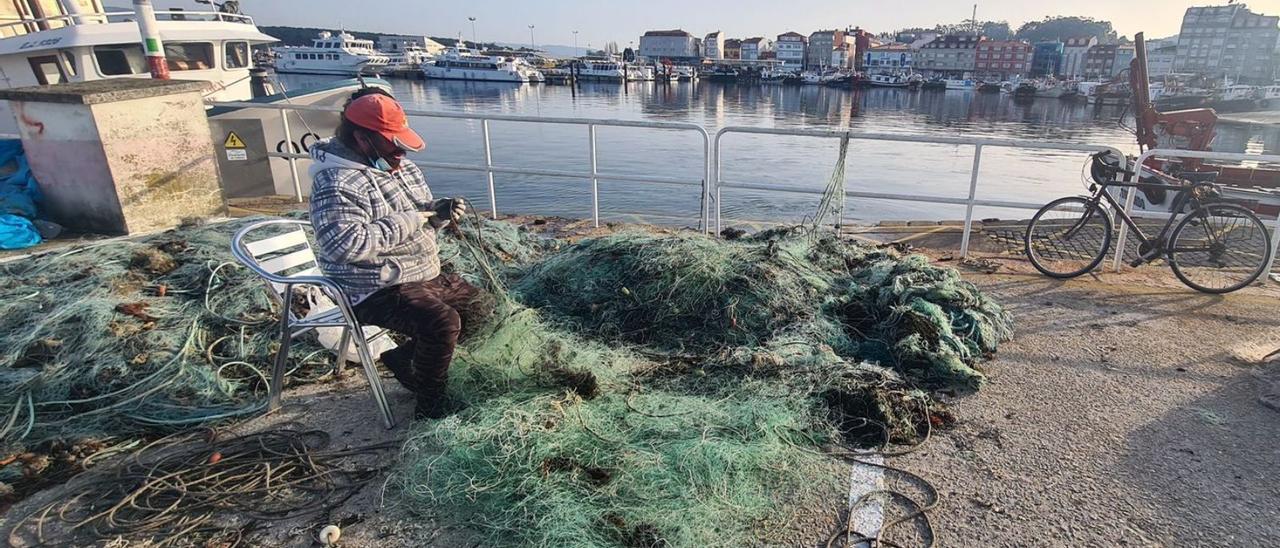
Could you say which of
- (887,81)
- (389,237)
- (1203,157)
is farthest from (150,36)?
(887,81)

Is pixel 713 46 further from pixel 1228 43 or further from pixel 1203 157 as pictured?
pixel 1203 157

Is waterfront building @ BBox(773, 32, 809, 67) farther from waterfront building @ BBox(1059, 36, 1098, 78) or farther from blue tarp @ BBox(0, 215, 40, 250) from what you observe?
blue tarp @ BBox(0, 215, 40, 250)

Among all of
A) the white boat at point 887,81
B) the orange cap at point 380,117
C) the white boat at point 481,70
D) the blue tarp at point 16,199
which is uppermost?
the orange cap at point 380,117

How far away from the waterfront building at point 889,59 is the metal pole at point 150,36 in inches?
4595

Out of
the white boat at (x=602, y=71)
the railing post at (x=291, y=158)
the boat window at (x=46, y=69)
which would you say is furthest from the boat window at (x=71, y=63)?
the white boat at (x=602, y=71)

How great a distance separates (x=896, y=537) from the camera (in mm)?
2480

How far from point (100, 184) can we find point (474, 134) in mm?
21063

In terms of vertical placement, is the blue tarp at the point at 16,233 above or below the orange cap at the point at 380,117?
below

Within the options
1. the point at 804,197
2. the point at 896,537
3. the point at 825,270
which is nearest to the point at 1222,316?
the point at 825,270

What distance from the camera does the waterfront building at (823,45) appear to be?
129 metres

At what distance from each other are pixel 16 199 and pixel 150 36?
10.3ft

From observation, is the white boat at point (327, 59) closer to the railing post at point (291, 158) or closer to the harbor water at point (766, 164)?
the harbor water at point (766, 164)

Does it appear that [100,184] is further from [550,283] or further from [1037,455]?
[1037,455]

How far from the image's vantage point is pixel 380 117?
279 centimetres
